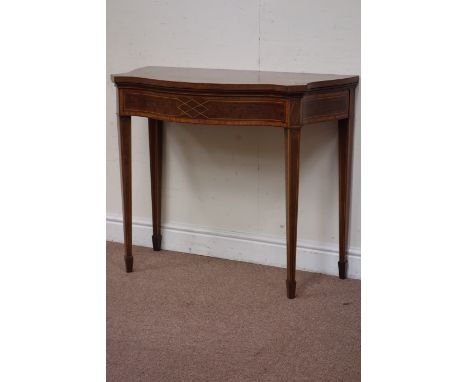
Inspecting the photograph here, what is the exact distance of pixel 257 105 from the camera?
286 cm

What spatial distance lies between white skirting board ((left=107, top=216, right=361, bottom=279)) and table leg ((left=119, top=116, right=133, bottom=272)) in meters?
0.41

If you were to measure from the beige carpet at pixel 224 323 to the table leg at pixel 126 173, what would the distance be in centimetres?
12

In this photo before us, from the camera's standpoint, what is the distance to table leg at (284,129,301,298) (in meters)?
2.85

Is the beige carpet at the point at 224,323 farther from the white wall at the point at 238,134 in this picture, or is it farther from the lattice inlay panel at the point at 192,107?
the lattice inlay panel at the point at 192,107

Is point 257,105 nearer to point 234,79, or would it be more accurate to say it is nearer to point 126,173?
point 234,79

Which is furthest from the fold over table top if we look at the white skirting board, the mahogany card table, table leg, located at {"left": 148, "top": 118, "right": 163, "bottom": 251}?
the white skirting board

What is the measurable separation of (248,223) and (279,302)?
0.63 m

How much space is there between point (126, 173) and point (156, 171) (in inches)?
14.3

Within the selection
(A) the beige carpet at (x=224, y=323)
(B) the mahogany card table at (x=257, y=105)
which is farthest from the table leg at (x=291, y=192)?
(A) the beige carpet at (x=224, y=323)

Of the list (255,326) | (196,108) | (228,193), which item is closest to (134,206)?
(228,193)

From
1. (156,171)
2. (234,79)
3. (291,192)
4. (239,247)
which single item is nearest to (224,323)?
(291,192)

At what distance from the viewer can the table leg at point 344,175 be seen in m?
3.17
